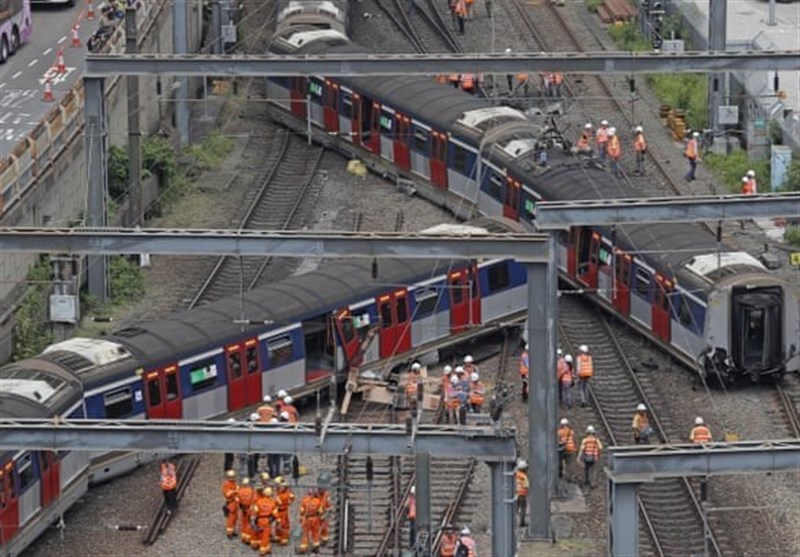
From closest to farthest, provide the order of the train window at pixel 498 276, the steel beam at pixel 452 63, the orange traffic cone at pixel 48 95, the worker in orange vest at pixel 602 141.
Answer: the steel beam at pixel 452 63 < the train window at pixel 498 276 < the worker in orange vest at pixel 602 141 < the orange traffic cone at pixel 48 95

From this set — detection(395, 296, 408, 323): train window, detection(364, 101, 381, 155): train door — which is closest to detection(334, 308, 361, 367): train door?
detection(395, 296, 408, 323): train window

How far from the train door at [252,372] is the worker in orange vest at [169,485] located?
3.89 meters

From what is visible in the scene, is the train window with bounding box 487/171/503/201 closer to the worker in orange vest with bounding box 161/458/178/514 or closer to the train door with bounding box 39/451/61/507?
the worker in orange vest with bounding box 161/458/178/514

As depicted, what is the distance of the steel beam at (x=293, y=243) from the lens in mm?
46094

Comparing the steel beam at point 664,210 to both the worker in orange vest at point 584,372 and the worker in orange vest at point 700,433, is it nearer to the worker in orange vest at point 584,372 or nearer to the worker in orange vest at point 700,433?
the worker in orange vest at point 700,433

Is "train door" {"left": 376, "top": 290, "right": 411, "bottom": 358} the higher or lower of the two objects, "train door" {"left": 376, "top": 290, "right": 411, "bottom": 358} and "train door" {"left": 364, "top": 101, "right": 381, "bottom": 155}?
the lower

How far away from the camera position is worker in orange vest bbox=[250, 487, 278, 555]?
1929 inches

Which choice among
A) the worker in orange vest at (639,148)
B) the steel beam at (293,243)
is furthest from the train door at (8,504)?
the worker in orange vest at (639,148)

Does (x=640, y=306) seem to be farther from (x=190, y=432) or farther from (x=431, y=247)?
(x=190, y=432)

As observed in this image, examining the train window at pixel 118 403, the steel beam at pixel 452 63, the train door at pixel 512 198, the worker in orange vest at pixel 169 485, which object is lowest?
the worker in orange vest at pixel 169 485

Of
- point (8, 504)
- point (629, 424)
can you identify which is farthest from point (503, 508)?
point (629, 424)

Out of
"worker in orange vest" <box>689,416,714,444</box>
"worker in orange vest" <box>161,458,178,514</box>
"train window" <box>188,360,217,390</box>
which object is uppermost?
"train window" <box>188,360,217,390</box>

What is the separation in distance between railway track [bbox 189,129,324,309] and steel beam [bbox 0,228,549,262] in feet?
45.2

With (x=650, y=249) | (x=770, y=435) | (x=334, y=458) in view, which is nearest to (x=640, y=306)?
(x=650, y=249)
